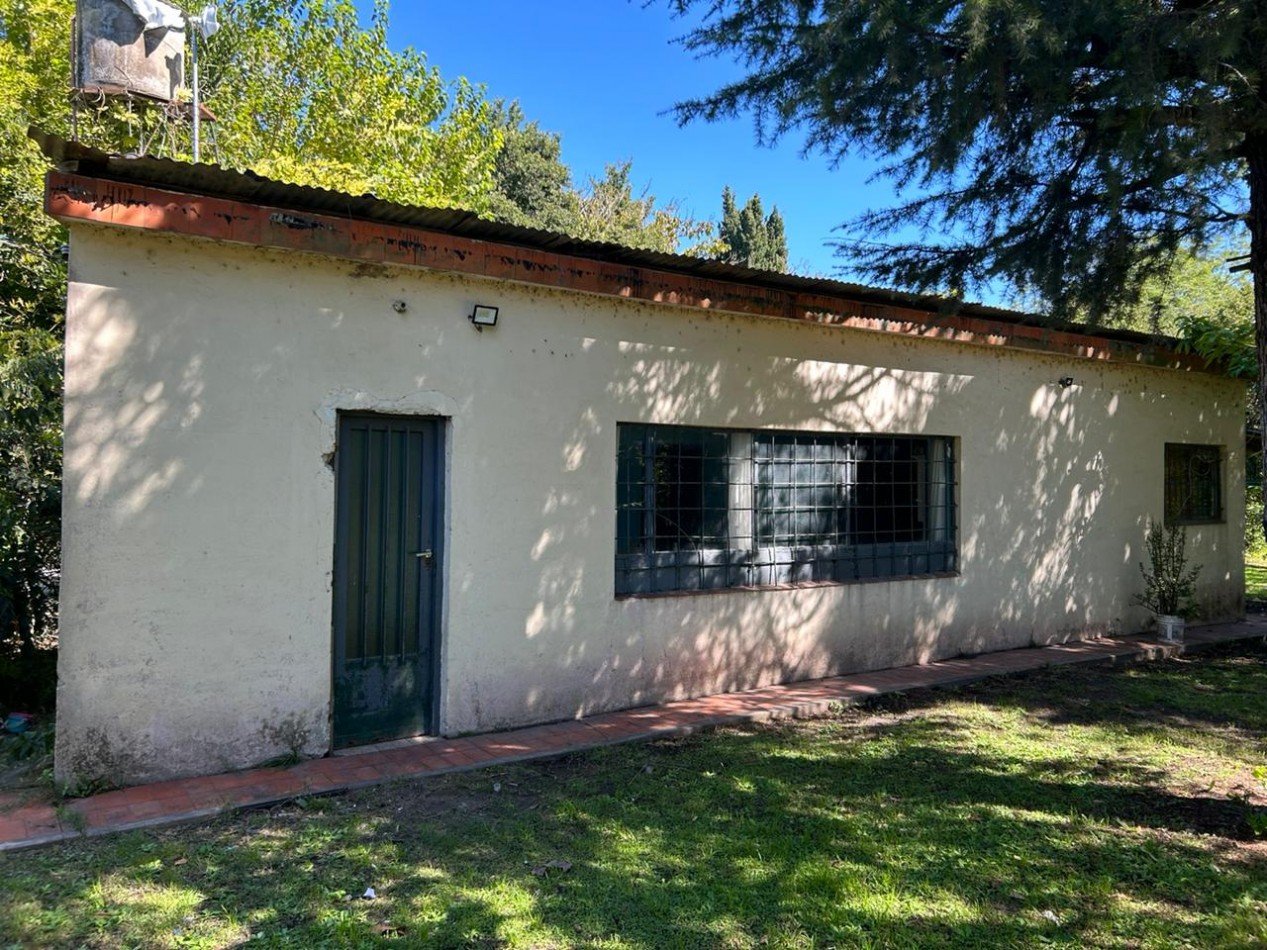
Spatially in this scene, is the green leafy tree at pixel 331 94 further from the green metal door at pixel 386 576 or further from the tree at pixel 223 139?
the green metal door at pixel 386 576

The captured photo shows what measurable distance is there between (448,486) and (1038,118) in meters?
4.20

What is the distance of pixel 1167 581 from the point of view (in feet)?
29.3

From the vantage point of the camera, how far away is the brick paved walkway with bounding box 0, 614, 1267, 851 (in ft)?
12.8

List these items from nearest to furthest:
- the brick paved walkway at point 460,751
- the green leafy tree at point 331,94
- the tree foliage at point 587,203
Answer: the brick paved walkway at point 460,751
the green leafy tree at point 331,94
the tree foliage at point 587,203

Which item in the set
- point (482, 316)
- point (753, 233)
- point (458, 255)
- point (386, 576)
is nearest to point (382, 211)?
point (458, 255)

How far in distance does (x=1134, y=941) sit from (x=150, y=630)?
472 cm

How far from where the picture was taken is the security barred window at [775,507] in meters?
6.18

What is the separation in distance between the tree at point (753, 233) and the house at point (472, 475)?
2434 centimetres

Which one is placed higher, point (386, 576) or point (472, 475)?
point (472, 475)

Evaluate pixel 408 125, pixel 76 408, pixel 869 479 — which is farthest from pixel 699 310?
pixel 408 125

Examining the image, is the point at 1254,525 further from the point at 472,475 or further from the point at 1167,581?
the point at 472,475

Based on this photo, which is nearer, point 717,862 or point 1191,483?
point 717,862

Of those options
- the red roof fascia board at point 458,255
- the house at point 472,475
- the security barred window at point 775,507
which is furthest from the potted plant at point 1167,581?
the red roof fascia board at point 458,255

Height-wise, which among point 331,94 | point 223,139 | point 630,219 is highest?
point 630,219
